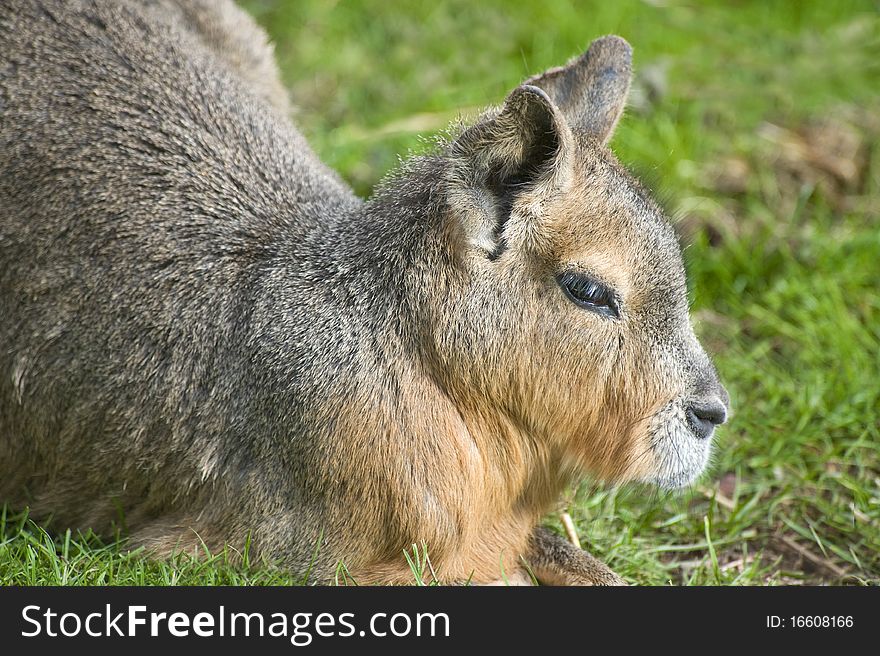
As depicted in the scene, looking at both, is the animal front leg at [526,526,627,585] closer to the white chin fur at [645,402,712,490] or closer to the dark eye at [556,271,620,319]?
the white chin fur at [645,402,712,490]

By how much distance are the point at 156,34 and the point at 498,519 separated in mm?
2170

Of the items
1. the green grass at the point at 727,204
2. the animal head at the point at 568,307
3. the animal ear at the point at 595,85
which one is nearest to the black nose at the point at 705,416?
the animal head at the point at 568,307

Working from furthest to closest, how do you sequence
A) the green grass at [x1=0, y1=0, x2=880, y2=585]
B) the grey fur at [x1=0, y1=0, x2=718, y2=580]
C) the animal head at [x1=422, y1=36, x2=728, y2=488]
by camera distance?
the green grass at [x1=0, y1=0, x2=880, y2=585] → the grey fur at [x1=0, y1=0, x2=718, y2=580] → the animal head at [x1=422, y1=36, x2=728, y2=488]

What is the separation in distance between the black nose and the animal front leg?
682 mm

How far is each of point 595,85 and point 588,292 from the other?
917mm

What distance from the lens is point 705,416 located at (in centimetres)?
371

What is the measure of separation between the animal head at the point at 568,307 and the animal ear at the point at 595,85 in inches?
11.8

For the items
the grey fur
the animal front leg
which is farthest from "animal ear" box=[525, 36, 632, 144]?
the animal front leg

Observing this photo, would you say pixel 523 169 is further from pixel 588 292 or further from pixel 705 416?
pixel 705 416

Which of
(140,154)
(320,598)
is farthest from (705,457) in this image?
(140,154)

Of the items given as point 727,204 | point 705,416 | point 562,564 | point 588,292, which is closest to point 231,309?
point 588,292

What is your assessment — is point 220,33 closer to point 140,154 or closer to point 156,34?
point 156,34

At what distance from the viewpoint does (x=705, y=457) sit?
3.80 meters

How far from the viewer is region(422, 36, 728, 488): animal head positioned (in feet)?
11.5
